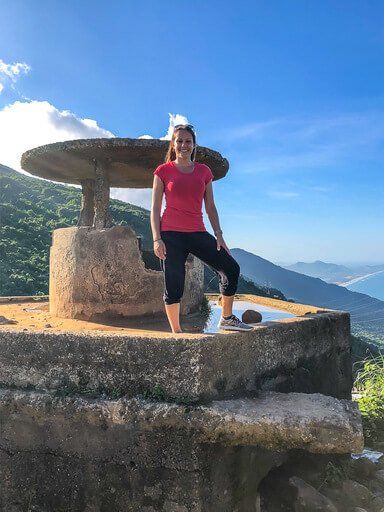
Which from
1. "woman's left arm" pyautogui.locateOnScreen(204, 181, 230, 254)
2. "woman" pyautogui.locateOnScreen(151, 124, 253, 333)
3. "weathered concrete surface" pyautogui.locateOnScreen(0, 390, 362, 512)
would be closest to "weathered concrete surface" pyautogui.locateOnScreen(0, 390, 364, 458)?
"weathered concrete surface" pyautogui.locateOnScreen(0, 390, 362, 512)

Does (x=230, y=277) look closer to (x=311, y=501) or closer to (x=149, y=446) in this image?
(x=149, y=446)

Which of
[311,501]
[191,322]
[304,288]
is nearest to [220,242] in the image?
[191,322]

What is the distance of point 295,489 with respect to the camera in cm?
372

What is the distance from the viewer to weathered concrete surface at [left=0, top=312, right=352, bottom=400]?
11.2ft

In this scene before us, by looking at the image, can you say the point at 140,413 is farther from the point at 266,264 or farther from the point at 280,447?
the point at 266,264

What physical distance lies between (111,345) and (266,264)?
96.2 metres

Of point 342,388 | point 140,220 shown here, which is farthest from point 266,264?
point 342,388

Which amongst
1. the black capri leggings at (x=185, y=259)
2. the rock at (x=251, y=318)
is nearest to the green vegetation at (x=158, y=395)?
the black capri leggings at (x=185, y=259)

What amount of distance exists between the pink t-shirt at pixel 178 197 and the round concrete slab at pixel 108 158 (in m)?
1.29

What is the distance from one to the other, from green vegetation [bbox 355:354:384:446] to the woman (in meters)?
2.17

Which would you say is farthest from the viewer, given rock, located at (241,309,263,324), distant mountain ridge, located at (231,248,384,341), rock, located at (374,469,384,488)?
distant mountain ridge, located at (231,248,384,341)

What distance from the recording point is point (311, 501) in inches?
142

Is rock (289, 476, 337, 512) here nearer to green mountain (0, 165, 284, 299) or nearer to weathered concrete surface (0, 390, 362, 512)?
weathered concrete surface (0, 390, 362, 512)

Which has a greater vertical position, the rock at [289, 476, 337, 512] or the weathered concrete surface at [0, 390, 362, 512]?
the weathered concrete surface at [0, 390, 362, 512]
